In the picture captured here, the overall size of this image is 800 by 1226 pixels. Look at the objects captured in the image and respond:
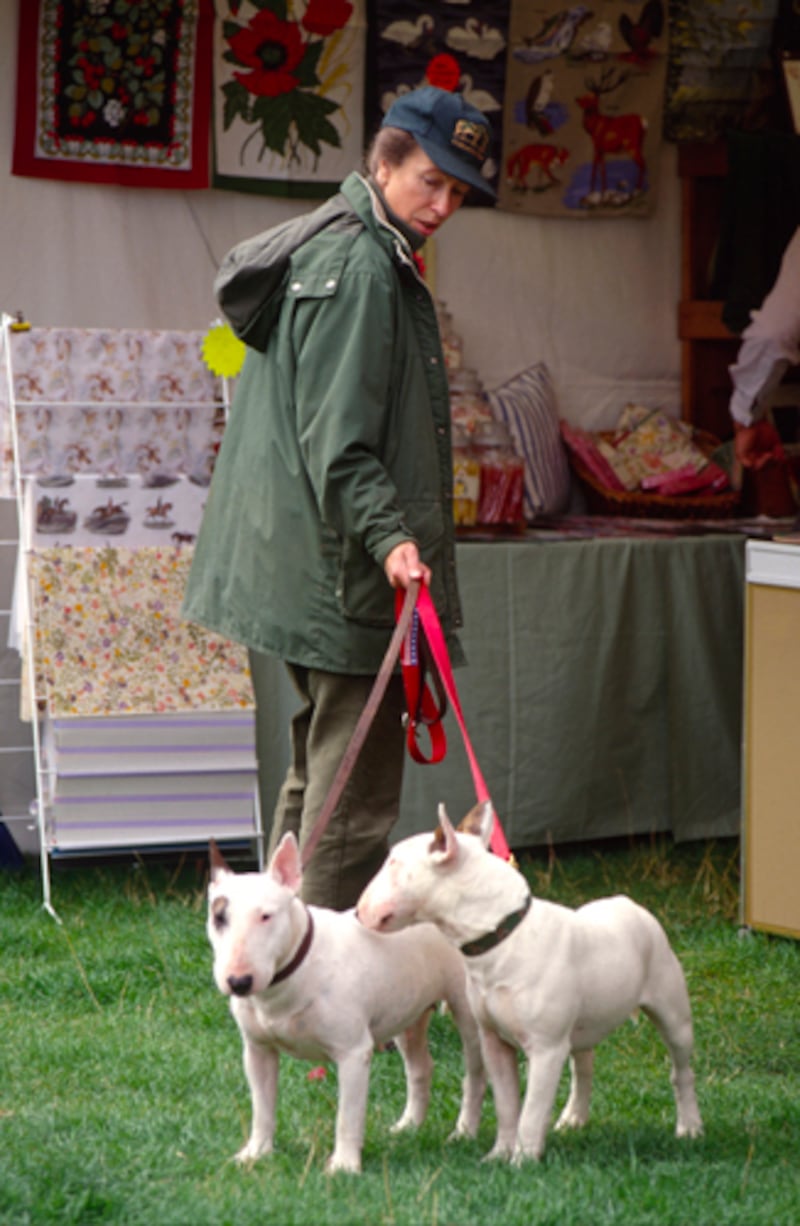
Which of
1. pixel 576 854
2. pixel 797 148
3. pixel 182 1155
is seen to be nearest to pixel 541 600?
pixel 576 854

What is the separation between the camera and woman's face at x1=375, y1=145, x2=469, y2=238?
3459mm

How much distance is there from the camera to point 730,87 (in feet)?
21.0

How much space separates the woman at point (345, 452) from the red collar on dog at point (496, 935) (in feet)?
2.36

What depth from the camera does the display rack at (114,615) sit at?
5.13 m

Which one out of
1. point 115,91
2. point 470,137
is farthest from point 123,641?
point 470,137

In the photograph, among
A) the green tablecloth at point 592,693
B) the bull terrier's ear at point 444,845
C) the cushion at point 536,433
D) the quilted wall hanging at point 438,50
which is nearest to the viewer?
the bull terrier's ear at point 444,845

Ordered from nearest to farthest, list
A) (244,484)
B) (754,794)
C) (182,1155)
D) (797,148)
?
(182,1155), (244,484), (754,794), (797,148)

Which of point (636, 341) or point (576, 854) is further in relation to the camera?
point (636, 341)

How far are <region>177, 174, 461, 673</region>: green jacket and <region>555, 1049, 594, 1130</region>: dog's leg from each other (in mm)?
849

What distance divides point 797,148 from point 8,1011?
3886 mm

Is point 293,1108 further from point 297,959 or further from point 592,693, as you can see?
point 592,693

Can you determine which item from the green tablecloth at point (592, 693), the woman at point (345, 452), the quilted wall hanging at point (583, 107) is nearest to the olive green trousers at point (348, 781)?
the woman at point (345, 452)

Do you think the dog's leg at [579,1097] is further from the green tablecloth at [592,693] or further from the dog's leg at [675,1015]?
the green tablecloth at [592,693]

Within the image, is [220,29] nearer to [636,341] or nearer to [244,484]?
[636,341]
